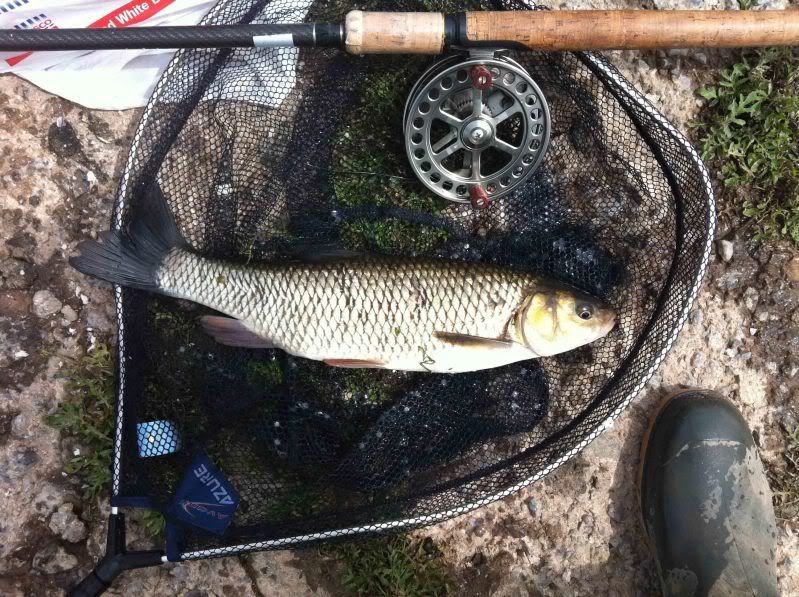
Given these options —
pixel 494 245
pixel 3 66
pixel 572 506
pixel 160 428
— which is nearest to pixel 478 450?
pixel 572 506

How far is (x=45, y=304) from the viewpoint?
6.88 feet

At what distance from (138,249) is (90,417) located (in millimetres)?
670

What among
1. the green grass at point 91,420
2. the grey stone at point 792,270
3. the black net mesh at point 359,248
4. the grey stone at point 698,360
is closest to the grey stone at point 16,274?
the green grass at point 91,420

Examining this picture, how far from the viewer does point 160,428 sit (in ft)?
6.26

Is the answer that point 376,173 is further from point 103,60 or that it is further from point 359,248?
point 103,60

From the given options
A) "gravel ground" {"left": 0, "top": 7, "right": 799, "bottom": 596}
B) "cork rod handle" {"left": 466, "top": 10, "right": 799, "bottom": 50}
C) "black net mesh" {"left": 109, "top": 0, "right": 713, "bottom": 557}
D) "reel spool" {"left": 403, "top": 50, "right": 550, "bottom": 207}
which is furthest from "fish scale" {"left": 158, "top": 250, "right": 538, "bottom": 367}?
"cork rod handle" {"left": 466, "top": 10, "right": 799, "bottom": 50}

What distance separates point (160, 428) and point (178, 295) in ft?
1.48

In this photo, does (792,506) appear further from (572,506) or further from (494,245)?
(494,245)

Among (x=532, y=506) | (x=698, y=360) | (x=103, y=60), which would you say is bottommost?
(x=532, y=506)

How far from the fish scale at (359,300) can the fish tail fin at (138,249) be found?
46mm

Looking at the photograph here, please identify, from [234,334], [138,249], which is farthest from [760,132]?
[138,249]

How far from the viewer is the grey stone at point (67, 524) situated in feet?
6.74

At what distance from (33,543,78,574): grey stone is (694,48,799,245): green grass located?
2.75m

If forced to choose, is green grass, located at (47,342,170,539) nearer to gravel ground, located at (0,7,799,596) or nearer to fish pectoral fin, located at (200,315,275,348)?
gravel ground, located at (0,7,799,596)
